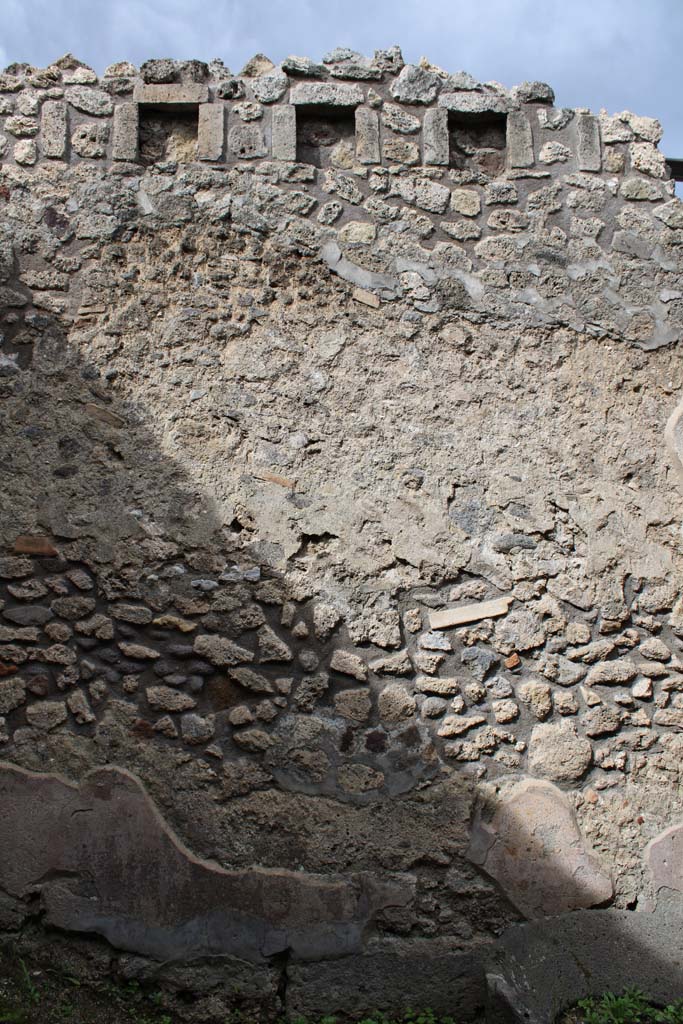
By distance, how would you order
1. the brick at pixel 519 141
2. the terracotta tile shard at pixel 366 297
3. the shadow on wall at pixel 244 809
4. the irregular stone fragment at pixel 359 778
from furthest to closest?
the brick at pixel 519 141 → the terracotta tile shard at pixel 366 297 → the irregular stone fragment at pixel 359 778 → the shadow on wall at pixel 244 809

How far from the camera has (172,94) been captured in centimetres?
376

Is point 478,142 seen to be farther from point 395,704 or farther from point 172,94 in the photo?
point 395,704

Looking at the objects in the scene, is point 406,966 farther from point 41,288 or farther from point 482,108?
point 482,108

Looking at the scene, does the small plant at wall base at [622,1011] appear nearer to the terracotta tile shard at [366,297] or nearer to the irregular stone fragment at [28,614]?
the irregular stone fragment at [28,614]

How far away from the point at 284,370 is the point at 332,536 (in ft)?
2.26

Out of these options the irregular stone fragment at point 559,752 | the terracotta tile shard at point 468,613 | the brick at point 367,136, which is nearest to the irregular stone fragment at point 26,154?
the brick at point 367,136

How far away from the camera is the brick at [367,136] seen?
375cm

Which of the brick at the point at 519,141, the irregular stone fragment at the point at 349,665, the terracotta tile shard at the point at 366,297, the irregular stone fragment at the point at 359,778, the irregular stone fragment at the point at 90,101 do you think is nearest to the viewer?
the irregular stone fragment at the point at 359,778

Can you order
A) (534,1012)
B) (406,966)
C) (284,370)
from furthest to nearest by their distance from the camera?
(284,370)
(406,966)
(534,1012)

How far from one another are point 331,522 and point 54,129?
6.48 feet

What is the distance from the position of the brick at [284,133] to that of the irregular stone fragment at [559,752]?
246 cm

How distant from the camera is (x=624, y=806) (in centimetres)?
315

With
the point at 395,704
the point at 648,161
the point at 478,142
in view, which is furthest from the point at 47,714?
the point at 648,161

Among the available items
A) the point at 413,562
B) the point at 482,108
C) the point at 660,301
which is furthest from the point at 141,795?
the point at 482,108
